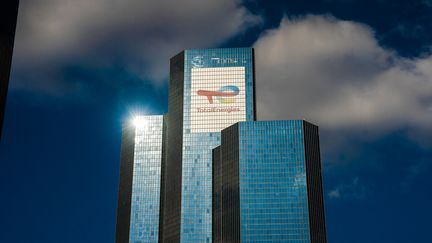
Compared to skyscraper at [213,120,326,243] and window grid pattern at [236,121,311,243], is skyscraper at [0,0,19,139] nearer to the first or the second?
window grid pattern at [236,121,311,243]

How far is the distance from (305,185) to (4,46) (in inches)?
6564

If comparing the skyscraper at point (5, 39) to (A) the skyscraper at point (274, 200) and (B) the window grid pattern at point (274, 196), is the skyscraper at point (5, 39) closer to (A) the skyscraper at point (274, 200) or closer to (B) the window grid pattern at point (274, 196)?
(B) the window grid pattern at point (274, 196)

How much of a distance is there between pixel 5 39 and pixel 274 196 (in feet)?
540

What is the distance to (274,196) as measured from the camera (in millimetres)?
193750

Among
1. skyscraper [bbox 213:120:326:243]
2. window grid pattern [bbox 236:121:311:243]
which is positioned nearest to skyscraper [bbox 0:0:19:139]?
window grid pattern [bbox 236:121:311:243]

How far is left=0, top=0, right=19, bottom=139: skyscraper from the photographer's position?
32.6 meters

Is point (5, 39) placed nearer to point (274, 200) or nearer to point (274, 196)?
point (274, 200)

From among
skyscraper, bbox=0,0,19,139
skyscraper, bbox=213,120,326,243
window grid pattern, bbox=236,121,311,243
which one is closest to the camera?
skyscraper, bbox=0,0,19,139

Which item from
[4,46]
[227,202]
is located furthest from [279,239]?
[4,46]

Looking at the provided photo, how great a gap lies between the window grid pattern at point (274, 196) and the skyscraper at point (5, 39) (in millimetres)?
159069

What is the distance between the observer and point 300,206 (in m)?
192

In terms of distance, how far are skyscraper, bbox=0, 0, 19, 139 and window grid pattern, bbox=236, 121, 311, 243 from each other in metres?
159

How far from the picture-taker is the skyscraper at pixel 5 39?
3259 cm

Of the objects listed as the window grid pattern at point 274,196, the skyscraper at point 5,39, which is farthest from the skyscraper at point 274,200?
the skyscraper at point 5,39
